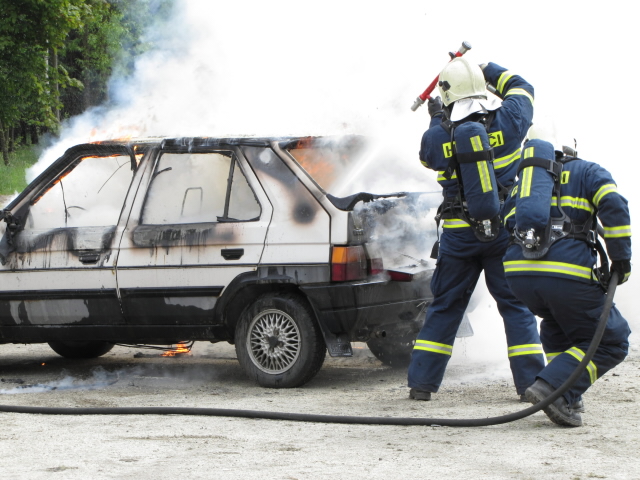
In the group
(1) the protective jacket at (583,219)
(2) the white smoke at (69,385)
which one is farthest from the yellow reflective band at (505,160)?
(2) the white smoke at (69,385)

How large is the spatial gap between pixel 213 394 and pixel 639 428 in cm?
275

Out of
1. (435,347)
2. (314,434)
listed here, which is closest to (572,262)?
(435,347)

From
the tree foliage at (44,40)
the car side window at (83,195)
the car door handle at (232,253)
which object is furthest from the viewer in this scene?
the tree foliage at (44,40)

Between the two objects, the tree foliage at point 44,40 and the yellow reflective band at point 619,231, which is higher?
the tree foliage at point 44,40

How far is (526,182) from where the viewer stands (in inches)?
180

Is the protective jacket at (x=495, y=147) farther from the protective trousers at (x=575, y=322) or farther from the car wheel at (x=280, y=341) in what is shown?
the car wheel at (x=280, y=341)

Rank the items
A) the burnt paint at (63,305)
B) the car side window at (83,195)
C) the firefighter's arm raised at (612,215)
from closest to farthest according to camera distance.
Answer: the firefighter's arm raised at (612,215) → the burnt paint at (63,305) → the car side window at (83,195)

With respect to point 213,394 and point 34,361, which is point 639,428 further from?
point 34,361

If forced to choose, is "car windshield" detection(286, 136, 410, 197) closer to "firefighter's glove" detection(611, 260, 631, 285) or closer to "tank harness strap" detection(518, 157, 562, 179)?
"tank harness strap" detection(518, 157, 562, 179)

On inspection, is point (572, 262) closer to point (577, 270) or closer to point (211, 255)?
point (577, 270)

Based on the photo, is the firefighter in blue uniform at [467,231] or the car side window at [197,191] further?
the car side window at [197,191]

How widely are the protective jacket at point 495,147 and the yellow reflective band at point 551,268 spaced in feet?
2.52

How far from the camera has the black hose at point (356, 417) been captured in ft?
14.5

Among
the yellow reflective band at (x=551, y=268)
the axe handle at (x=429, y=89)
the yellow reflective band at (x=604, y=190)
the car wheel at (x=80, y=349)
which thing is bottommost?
the car wheel at (x=80, y=349)
